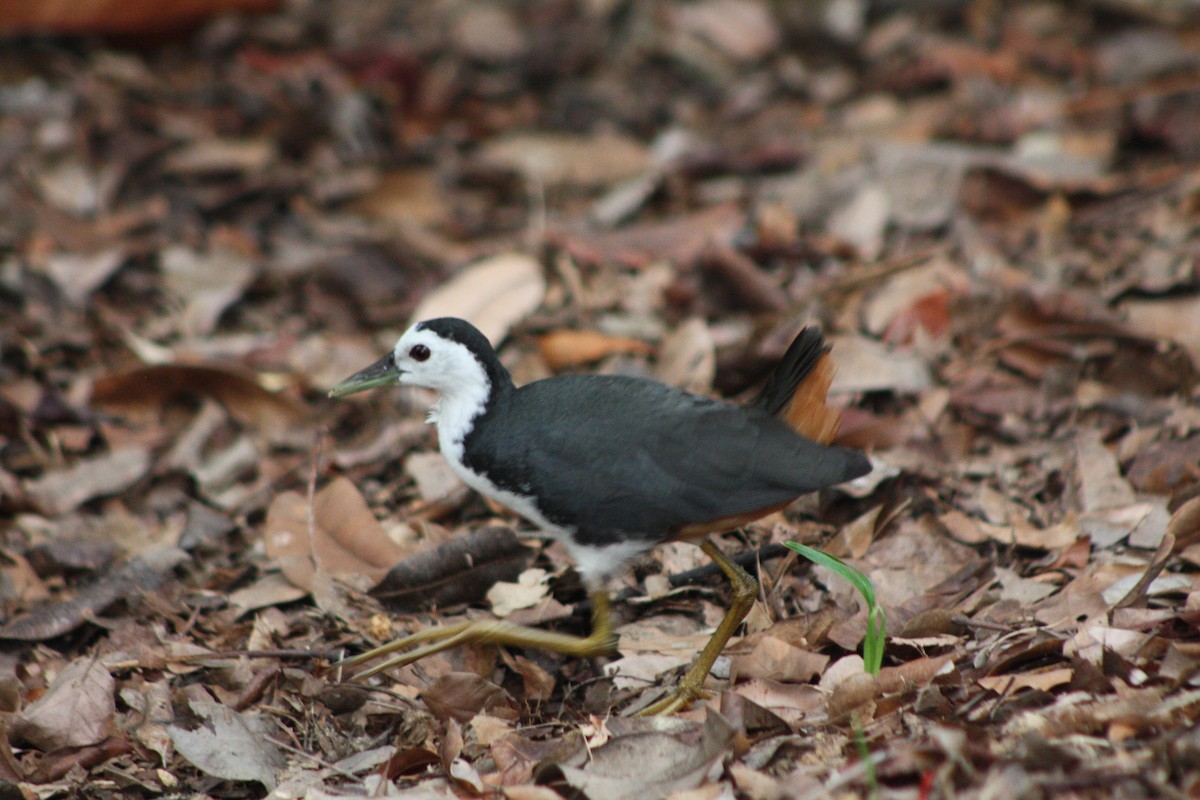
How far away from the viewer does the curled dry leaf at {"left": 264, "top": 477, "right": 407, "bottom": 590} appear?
416 cm

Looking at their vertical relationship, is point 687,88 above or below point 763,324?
above

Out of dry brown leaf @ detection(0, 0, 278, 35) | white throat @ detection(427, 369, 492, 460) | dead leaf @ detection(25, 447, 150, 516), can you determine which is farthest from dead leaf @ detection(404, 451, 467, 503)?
dry brown leaf @ detection(0, 0, 278, 35)

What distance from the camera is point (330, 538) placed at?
14.0 ft

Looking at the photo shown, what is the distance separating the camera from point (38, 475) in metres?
5.05

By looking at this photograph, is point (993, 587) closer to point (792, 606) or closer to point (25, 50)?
point (792, 606)

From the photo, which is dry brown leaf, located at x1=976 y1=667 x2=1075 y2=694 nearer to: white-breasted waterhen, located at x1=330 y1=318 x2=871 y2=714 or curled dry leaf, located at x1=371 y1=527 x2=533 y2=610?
white-breasted waterhen, located at x1=330 y1=318 x2=871 y2=714

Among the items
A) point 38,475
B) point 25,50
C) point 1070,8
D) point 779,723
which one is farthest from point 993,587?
point 25,50

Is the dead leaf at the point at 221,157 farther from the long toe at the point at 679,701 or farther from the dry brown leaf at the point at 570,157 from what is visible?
the long toe at the point at 679,701

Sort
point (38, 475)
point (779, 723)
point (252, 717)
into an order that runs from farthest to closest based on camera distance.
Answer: point (38, 475), point (252, 717), point (779, 723)

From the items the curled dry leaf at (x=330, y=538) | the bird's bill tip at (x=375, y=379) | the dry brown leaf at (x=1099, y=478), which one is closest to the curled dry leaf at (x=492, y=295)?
the curled dry leaf at (x=330, y=538)

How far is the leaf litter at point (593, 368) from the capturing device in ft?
10.9

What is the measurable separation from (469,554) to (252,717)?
85 centimetres

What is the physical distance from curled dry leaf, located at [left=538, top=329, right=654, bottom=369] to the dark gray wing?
1.62m

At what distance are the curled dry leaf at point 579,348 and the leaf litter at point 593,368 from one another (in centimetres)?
3
